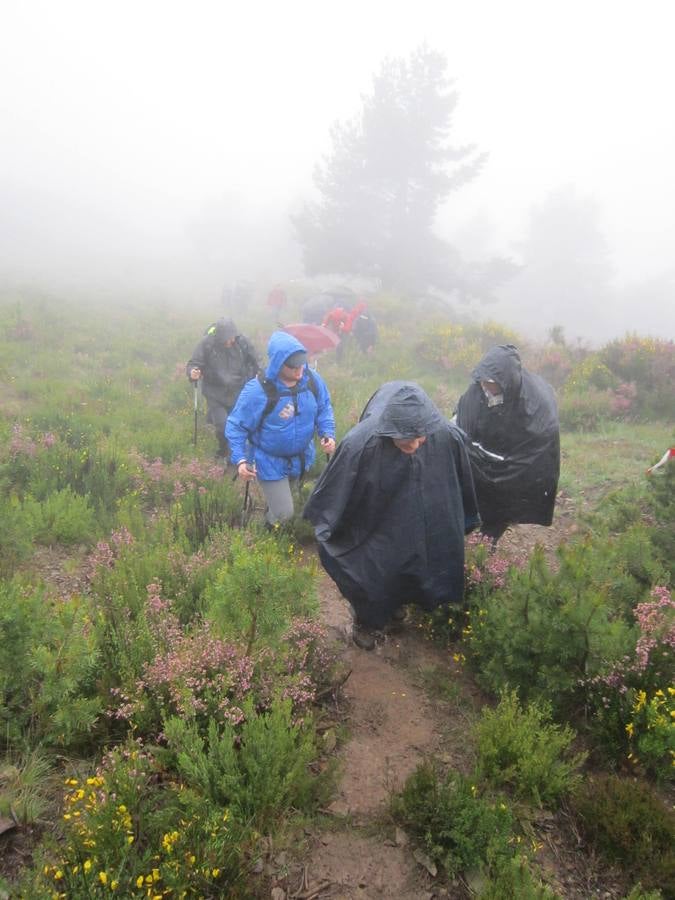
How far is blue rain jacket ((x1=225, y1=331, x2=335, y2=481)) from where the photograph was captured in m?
4.76

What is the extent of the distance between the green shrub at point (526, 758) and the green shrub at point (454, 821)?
0.15 metres

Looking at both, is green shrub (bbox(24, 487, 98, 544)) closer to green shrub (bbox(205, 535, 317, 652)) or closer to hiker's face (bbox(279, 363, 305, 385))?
hiker's face (bbox(279, 363, 305, 385))

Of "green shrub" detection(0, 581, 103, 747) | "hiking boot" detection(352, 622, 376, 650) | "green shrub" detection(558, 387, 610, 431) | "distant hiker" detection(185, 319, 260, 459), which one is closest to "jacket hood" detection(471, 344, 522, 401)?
"hiking boot" detection(352, 622, 376, 650)

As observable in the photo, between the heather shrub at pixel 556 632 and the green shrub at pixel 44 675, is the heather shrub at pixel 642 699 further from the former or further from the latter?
the green shrub at pixel 44 675

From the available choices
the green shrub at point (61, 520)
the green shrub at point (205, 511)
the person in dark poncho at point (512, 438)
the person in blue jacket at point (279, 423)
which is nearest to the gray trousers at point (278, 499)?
the person in blue jacket at point (279, 423)

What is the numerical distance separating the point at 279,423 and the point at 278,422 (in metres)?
0.01

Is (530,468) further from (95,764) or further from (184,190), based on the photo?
(184,190)

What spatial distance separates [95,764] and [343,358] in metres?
12.9

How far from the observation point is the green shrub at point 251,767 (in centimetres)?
224

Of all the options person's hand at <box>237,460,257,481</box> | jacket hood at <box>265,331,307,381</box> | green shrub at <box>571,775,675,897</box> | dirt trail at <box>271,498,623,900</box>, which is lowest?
dirt trail at <box>271,498,623,900</box>

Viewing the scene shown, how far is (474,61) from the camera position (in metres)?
176

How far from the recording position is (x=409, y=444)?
3.50 metres

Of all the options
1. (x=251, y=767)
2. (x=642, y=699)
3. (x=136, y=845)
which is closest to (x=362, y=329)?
(x=642, y=699)

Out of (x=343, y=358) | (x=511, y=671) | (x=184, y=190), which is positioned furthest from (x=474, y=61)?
(x=511, y=671)
